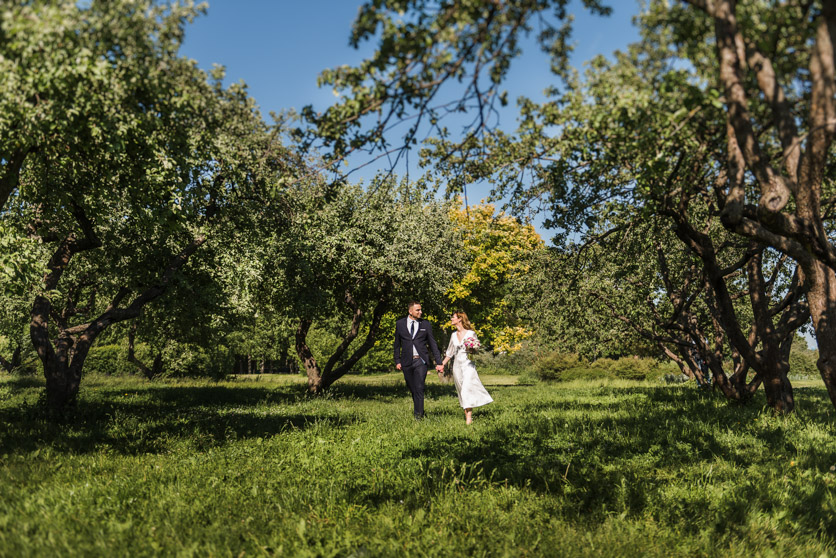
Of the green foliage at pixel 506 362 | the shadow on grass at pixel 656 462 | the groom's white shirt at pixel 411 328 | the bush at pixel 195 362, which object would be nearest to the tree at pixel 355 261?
the groom's white shirt at pixel 411 328

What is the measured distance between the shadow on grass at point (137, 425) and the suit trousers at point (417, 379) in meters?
1.54

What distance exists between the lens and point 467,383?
398 inches

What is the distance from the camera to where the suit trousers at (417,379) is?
10687 mm

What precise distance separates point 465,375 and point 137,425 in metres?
6.47

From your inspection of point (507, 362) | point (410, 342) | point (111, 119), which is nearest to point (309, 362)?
point (410, 342)

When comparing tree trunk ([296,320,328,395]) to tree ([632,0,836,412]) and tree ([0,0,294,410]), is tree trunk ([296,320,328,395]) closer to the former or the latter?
tree ([0,0,294,410])

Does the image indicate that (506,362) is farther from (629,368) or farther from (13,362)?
(13,362)

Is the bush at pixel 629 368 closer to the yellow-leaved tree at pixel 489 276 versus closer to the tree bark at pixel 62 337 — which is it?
the yellow-leaved tree at pixel 489 276

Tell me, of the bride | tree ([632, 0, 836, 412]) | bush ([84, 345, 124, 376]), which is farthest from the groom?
bush ([84, 345, 124, 376])

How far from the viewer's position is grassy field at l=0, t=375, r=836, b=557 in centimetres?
405

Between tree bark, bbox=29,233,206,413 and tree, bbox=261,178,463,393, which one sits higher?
tree, bbox=261,178,463,393

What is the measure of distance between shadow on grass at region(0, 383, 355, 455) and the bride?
2499 millimetres

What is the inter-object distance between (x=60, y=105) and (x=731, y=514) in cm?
768

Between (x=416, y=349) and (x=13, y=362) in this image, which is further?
(x=13, y=362)
